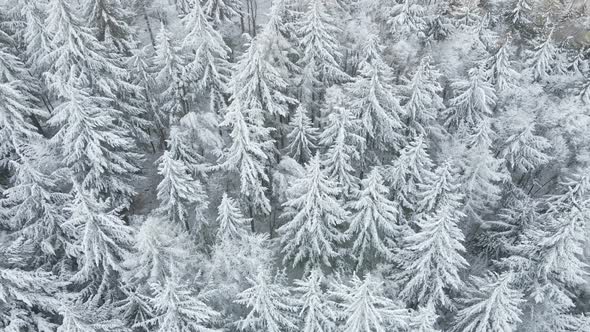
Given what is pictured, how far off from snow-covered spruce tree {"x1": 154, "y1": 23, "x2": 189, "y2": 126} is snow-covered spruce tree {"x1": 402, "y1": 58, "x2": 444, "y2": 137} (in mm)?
16121

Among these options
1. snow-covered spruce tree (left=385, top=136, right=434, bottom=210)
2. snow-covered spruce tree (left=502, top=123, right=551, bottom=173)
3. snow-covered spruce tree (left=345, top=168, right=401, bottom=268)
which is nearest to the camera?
snow-covered spruce tree (left=345, top=168, right=401, bottom=268)

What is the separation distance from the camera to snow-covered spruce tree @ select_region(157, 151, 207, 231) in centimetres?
2367

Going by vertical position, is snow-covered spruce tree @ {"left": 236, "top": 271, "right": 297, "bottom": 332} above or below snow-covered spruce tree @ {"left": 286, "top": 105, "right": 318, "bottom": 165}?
below

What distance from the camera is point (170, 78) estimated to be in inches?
1194

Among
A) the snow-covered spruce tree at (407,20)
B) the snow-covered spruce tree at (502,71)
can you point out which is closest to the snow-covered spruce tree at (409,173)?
the snow-covered spruce tree at (502,71)

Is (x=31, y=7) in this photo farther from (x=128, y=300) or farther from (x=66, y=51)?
(x=128, y=300)

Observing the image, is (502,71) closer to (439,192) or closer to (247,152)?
(439,192)

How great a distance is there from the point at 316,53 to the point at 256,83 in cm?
644

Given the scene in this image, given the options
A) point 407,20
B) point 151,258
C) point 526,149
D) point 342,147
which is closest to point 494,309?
point 342,147

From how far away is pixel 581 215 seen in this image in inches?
816

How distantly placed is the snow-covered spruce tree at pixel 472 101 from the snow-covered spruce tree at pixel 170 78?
2080cm

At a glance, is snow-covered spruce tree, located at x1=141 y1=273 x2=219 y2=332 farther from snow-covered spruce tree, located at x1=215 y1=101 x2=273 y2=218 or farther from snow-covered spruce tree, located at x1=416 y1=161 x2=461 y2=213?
snow-covered spruce tree, located at x1=416 y1=161 x2=461 y2=213

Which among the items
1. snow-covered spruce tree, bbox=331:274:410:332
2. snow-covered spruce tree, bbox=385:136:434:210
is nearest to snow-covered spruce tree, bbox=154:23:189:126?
snow-covered spruce tree, bbox=385:136:434:210

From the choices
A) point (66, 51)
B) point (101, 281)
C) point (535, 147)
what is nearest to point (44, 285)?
point (101, 281)
